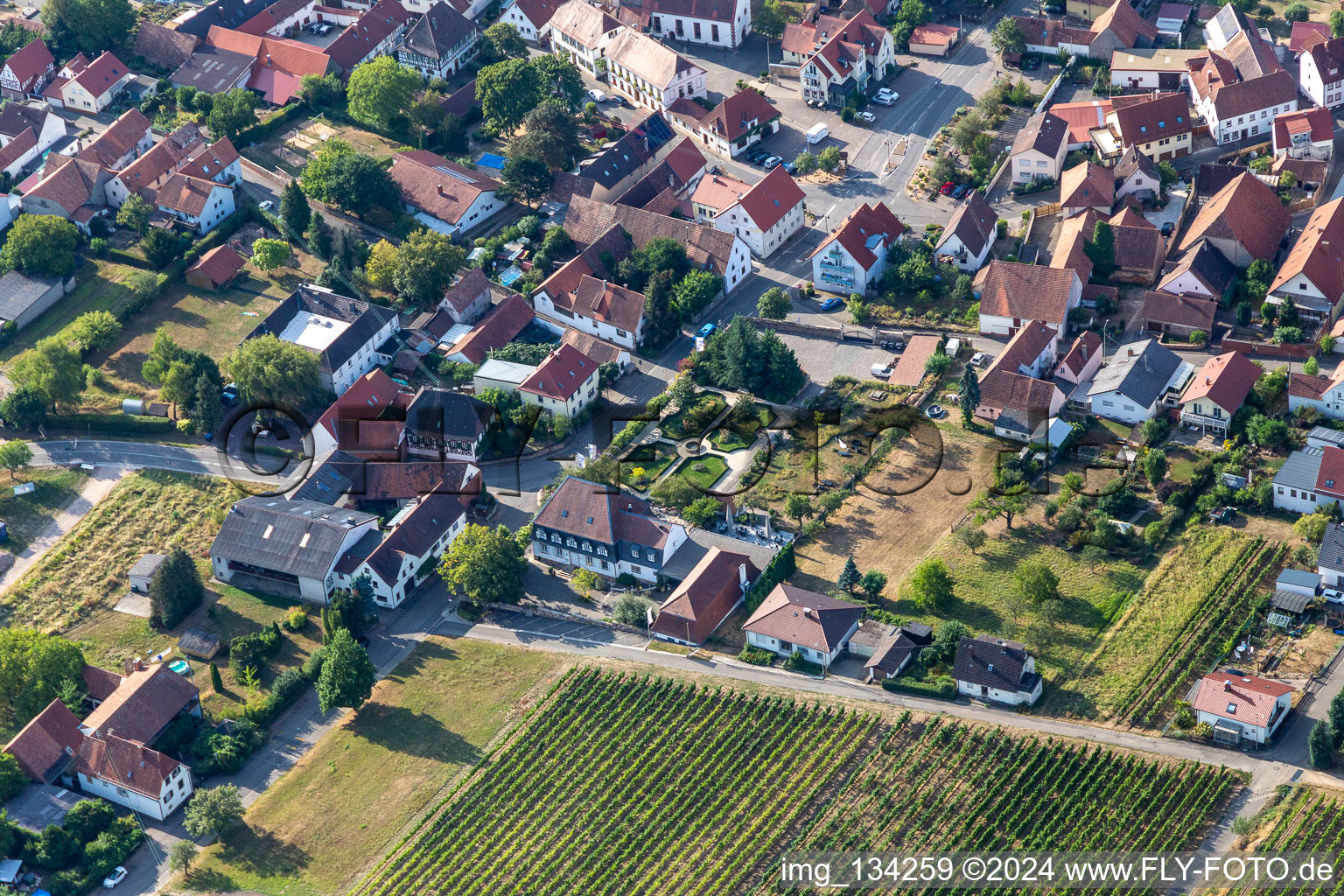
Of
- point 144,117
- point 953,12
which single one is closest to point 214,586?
point 144,117

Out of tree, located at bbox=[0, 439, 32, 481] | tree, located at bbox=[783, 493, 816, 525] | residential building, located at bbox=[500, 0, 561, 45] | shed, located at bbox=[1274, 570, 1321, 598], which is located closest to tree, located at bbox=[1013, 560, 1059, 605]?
shed, located at bbox=[1274, 570, 1321, 598]

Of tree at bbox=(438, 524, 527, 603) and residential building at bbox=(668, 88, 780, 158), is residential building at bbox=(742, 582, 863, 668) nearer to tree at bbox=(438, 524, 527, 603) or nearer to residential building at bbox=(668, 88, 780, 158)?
tree at bbox=(438, 524, 527, 603)

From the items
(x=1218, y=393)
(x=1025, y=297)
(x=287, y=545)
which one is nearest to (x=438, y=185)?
(x=287, y=545)

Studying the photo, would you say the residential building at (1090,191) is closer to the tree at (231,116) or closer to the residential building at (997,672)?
the residential building at (997,672)

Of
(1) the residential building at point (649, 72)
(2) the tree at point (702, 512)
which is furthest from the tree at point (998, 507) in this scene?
(1) the residential building at point (649, 72)

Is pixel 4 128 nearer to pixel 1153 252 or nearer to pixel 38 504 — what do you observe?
pixel 38 504

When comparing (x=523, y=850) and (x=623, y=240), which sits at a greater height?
(x=623, y=240)
